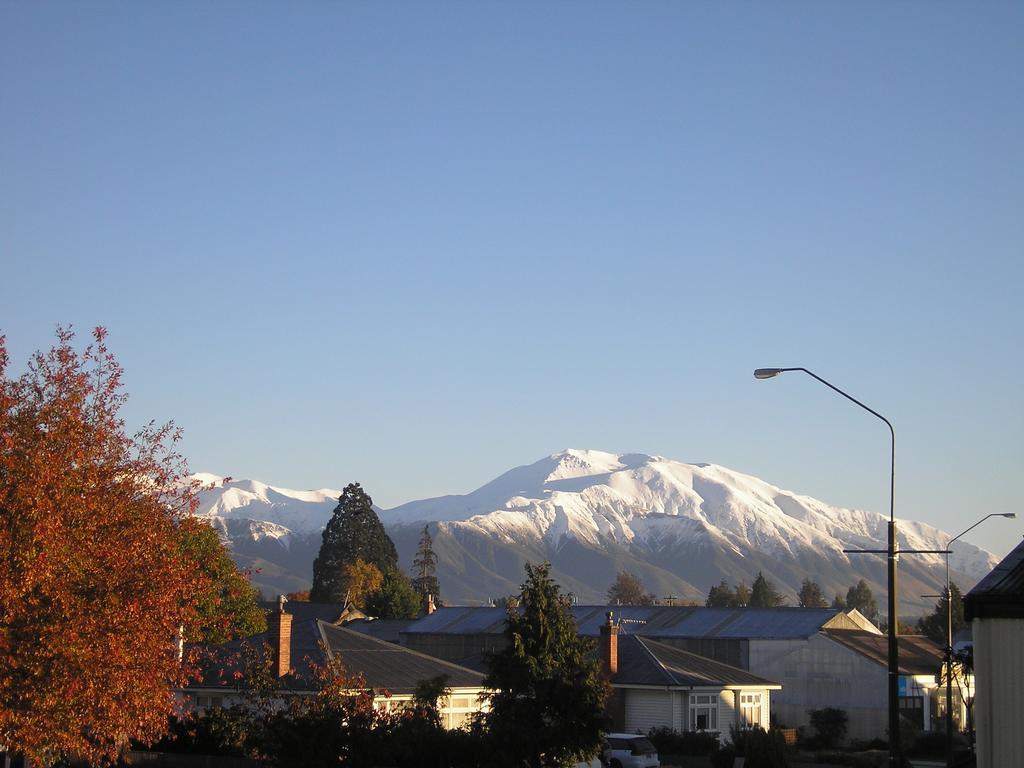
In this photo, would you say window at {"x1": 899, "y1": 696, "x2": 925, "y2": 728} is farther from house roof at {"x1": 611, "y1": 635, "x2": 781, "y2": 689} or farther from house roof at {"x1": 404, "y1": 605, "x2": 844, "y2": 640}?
house roof at {"x1": 611, "y1": 635, "x2": 781, "y2": 689}

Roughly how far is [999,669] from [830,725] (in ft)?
158

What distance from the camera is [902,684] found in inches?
2712

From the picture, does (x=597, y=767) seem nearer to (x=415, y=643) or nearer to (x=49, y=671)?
(x=49, y=671)

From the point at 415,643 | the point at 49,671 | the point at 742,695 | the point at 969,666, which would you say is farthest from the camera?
the point at 415,643

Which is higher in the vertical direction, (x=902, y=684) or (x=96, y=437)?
(x=96, y=437)

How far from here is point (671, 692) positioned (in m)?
57.7

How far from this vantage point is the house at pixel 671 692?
190ft

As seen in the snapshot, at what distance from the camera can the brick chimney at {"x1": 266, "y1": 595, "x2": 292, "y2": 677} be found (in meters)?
45.0

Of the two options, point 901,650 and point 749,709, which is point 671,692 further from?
point 901,650

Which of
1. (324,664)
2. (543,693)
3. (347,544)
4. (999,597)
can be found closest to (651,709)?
(324,664)

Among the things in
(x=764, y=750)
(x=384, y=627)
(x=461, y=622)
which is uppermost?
(x=461, y=622)

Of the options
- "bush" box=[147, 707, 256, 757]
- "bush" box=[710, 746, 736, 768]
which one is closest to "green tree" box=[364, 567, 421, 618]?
"bush" box=[710, 746, 736, 768]

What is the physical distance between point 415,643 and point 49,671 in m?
70.4

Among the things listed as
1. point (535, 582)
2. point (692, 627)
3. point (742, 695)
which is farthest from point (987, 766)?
point (692, 627)
